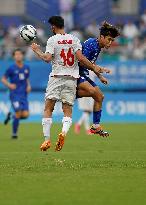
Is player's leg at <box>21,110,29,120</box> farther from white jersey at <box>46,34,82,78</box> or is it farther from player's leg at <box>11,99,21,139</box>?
white jersey at <box>46,34,82,78</box>

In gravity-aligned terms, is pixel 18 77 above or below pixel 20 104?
above

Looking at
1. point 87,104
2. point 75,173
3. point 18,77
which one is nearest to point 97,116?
point 75,173

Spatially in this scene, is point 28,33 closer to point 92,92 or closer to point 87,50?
point 87,50

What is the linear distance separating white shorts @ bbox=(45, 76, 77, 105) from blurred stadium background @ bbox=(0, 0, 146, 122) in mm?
14819

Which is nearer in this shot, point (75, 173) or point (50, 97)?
point (75, 173)

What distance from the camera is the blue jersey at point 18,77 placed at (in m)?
22.3

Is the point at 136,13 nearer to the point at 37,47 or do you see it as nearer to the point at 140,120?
the point at 140,120

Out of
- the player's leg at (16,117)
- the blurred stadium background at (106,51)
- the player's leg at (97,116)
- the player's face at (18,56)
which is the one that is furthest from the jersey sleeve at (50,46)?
the blurred stadium background at (106,51)

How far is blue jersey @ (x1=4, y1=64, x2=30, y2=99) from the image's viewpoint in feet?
73.1

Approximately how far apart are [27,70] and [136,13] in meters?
18.4

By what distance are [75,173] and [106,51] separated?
2185 centimetres

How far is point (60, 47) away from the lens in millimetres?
14422

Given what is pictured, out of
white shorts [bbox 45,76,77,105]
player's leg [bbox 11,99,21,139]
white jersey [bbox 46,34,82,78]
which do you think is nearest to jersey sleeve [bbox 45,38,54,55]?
white jersey [bbox 46,34,82,78]

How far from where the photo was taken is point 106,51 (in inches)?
1316
